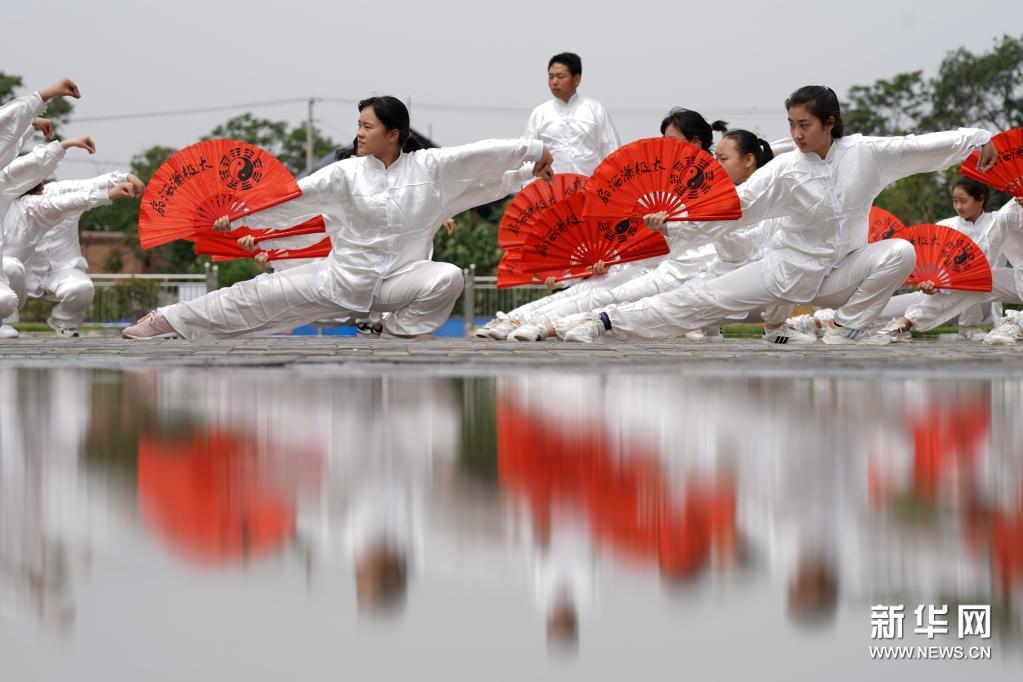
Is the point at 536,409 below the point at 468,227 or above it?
below

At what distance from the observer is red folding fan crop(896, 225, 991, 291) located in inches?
424

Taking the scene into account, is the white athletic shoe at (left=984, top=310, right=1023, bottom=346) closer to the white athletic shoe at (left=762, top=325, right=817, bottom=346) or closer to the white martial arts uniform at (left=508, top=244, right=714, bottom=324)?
the white athletic shoe at (left=762, top=325, right=817, bottom=346)

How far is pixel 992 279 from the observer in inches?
429

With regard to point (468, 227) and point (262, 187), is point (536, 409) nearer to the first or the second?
point (262, 187)

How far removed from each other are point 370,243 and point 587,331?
150 centimetres

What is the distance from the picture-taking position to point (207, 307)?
885 cm

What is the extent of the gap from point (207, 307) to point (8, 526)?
687 centimetres

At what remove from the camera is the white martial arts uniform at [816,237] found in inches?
322

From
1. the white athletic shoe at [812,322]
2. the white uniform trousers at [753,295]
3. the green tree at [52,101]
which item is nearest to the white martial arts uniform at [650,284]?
the white athletic shoe at [812,322]

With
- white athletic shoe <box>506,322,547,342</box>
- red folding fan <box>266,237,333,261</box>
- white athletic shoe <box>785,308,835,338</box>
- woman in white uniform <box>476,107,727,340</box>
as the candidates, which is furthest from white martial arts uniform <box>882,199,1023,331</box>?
red folding fan <box>266,237,333,261</box>

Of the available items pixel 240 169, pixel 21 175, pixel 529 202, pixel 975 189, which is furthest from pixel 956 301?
pixel 21 175

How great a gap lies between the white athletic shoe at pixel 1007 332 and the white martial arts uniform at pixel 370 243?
3.51 m

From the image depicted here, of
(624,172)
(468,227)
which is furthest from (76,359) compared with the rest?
(468,227)

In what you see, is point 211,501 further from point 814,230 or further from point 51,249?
point 51,249
